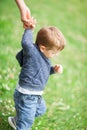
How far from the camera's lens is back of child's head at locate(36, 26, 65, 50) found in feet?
18.9

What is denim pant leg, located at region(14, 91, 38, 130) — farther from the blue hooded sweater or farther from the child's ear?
the child's ear

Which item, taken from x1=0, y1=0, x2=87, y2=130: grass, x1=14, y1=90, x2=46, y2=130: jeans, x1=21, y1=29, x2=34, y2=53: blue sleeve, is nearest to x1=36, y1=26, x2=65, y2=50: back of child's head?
x1=21, y1=29, x2=34, y2=53: blue sleeve

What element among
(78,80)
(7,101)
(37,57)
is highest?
(37,57)

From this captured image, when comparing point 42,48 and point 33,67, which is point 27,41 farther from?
point 33,67

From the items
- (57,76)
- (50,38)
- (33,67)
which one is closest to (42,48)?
(50,38)

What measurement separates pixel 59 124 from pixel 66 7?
43.5 feet

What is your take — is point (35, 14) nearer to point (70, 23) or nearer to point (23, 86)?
point (70, 23)

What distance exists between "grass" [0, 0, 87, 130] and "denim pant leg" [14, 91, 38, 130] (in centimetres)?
72

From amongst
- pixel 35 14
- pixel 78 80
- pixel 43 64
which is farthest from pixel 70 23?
pixel 43 64

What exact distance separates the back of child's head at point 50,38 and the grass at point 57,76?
5.89 ft

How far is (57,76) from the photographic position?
35.7 ft

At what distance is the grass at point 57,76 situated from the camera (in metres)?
7.95

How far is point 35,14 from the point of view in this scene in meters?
16.4

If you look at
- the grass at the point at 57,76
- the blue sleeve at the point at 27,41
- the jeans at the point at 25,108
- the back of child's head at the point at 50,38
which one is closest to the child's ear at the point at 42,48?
the back of child's head at the point at 50,38
